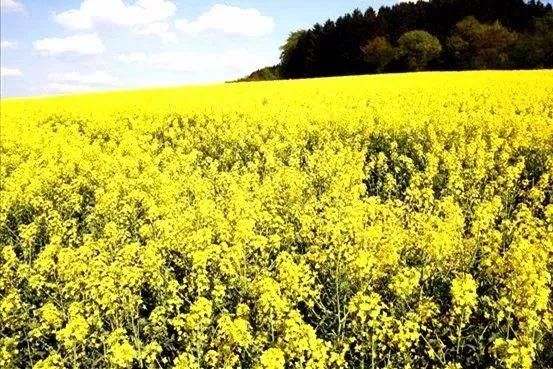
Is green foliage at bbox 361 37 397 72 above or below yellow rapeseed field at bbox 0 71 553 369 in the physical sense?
above

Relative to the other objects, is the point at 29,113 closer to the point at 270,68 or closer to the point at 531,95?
the point at 531,95

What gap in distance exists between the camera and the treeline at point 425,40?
4534 cm

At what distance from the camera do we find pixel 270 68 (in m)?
67.6

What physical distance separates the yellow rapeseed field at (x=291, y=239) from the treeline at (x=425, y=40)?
28.5 meters

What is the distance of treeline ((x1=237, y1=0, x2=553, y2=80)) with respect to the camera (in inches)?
1785

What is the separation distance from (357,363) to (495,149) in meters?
6.97

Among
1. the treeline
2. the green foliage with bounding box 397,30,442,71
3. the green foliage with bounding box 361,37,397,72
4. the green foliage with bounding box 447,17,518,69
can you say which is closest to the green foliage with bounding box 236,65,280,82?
the treeline

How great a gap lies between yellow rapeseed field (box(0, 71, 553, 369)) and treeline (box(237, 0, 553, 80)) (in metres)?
28.5

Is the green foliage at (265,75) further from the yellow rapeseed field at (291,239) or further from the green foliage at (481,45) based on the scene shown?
the yellow rapeseed field at (291,239)

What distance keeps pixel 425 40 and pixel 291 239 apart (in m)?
44.9

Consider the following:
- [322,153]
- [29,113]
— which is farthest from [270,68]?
[322,153]

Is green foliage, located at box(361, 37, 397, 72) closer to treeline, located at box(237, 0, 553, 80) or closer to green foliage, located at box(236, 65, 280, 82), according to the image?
treeline, located at box(237, 0, 553, 80)

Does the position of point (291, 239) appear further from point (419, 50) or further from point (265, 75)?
point (265, 75)

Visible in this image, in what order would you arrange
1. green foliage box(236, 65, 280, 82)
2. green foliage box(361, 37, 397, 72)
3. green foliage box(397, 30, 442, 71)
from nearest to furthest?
green foliage box(397, 30, 442, 71) → green foliage box(361, 37, 397, 72) → green foliage box(236, 65, 280, 82)
